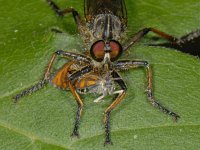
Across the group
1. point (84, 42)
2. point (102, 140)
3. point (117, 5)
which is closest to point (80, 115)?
point (102, 140)

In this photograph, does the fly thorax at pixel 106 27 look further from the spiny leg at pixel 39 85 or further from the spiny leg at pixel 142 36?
the spiny leg at pixel 39 85

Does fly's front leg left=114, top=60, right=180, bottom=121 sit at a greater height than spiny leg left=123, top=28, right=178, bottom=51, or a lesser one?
lesser

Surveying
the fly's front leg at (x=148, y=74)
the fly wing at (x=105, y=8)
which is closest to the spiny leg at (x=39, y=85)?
the fly's front leg at (x=148, y=74)

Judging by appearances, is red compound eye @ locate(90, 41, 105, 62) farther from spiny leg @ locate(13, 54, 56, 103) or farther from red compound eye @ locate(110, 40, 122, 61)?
spiny leg @ locate(13, 54, 56, 103)

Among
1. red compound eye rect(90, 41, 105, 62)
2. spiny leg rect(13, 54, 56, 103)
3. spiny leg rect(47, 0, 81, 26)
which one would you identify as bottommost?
spiny leg rect(13, 54, 56, 103)

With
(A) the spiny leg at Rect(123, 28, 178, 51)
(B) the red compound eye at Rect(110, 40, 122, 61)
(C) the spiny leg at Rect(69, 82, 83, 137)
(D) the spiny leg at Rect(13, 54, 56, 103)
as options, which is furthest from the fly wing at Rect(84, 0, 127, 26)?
(C) the spiny leg at Rect(69, 82, 83, 137)

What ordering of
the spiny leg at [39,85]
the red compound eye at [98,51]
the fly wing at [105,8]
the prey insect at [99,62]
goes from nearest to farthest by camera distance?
the spiny leg at [39,85]
the prey insect at [99,62]
the red compound eye at [98,51]
the fly wing at [105,8]

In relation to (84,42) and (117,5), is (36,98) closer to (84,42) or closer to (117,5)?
(84,42)
